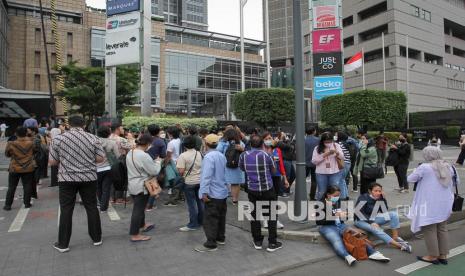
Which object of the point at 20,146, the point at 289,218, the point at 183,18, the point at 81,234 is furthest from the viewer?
the point at 183,18

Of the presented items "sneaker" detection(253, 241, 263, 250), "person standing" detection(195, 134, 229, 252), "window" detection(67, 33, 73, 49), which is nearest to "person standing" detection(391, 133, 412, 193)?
"sneaker" detection(253, 241, 263, 250)

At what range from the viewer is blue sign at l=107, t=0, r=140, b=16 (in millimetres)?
13117

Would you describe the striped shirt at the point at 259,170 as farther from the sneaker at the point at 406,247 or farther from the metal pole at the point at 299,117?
the sneaker at the point at 406,247

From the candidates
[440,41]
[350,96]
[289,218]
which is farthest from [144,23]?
[440,41]

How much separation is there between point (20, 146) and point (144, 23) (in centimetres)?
739

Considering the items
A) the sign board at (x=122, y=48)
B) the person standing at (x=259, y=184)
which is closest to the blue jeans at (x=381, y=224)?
the person standing at (x=259, y=184)

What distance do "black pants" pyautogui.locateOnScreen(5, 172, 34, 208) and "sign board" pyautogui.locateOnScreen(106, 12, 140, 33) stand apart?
7189mm

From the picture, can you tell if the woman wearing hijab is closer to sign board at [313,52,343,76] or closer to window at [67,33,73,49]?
sign board at [313,52,343,76]

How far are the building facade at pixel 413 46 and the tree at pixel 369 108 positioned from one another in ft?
88.1

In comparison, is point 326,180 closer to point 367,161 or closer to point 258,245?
point 367,161

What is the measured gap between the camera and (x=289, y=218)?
7.04 m

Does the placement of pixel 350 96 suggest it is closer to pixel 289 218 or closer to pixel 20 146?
pixel 289 218

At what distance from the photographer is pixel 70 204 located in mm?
5242

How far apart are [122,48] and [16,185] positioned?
7.05 meters
